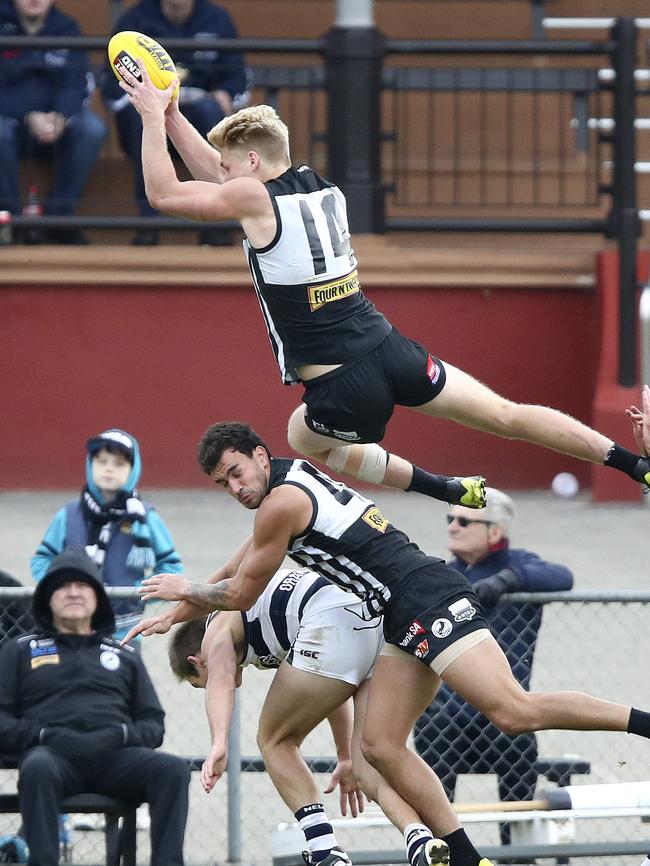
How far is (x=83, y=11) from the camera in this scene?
14.3 metres

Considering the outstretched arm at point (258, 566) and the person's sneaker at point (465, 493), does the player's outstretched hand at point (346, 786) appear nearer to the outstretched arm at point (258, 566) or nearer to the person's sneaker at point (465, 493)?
the outstretched arm at point (258, 566)

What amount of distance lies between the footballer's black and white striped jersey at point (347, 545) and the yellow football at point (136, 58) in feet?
5.13

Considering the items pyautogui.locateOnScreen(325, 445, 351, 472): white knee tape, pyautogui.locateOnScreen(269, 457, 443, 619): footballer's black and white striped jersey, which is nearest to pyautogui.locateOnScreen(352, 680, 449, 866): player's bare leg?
pyautogui.locateOnScreen(269, 457, 443, 619): footballer's black and white striped jersey

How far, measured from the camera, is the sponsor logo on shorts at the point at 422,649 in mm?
6504

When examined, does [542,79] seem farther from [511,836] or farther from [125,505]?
[511,836]

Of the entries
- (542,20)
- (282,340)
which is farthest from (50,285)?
(282,340)

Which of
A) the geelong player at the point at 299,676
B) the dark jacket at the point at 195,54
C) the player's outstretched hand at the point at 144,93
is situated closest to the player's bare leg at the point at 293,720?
the geelong player at the point at 299,676

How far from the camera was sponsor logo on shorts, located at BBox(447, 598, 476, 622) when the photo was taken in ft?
21.4

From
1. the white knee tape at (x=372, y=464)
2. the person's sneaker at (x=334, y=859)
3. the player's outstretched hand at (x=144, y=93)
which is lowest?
the person's sneaker at (x=334, y=859)

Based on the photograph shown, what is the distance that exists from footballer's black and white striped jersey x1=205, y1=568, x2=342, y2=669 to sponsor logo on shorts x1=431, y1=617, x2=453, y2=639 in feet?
1.55

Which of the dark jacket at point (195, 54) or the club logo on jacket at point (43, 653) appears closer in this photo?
the club logo on jacket at point (43, 653)

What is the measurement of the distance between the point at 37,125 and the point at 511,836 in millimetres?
6903

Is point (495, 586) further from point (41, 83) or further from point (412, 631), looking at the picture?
point (41, 83)

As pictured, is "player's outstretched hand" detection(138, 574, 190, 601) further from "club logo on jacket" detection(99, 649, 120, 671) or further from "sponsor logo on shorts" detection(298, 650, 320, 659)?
"club logo on jacket" detection(99, 649, 120, 671)
